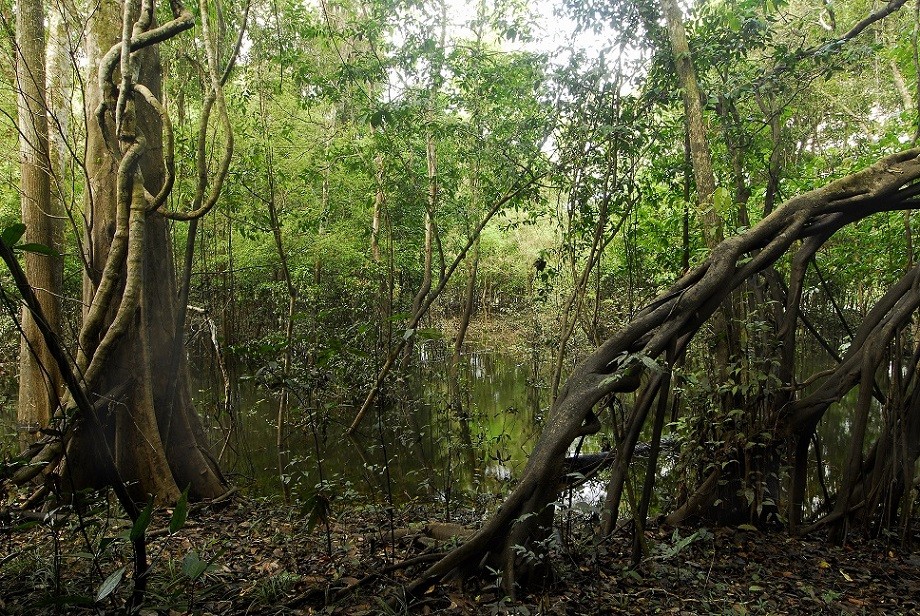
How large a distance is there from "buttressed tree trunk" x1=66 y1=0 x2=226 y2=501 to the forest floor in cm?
65

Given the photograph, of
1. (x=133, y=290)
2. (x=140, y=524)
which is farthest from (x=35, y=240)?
(x=140, y=524)

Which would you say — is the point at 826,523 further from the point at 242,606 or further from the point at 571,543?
the point at 242,606

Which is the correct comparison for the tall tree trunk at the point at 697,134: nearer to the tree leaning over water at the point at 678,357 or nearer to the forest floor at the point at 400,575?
the tree leaning over water at the point at 678,357

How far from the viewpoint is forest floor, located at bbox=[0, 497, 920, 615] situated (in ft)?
8.94

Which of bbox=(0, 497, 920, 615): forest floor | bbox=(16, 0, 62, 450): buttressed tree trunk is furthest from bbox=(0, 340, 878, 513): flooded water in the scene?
bbox=(16, 0, 62, 450): buttressed tree trunk

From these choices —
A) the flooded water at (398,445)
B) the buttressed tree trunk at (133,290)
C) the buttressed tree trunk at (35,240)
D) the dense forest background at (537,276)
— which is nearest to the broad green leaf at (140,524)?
the dense forest background at (537,276)

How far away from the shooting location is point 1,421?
9477 mm

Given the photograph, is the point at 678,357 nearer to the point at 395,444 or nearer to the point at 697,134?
the point at 697,134

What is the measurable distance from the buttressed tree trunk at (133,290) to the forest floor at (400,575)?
2.15ft

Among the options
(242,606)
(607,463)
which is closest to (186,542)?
(242,606)

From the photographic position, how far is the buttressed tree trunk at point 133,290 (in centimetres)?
404

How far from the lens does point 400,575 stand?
3076 mm

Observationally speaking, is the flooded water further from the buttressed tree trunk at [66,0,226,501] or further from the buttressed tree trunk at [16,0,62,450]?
the buttressed tree trunk at [16,0,62,450]

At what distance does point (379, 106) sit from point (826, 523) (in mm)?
5858
